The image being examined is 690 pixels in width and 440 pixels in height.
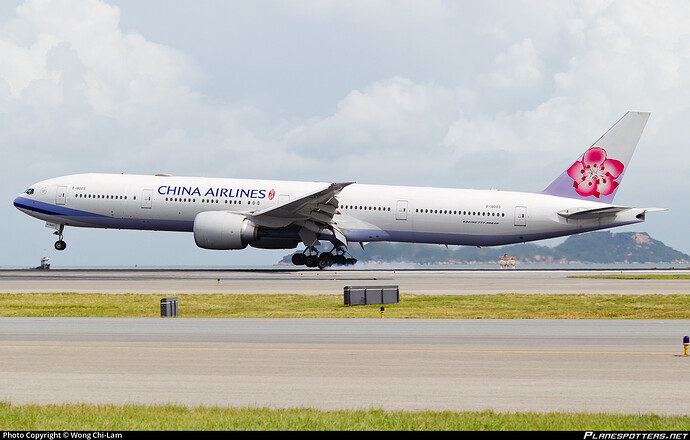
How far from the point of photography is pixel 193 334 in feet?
68.6

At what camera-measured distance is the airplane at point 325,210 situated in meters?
49.9

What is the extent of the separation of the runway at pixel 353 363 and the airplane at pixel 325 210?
25304mm

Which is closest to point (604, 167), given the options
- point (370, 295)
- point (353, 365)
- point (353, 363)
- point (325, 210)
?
point (325, 210)

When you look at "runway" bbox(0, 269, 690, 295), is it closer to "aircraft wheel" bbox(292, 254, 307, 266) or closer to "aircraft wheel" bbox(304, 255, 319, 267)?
"aircraft wheel" bbox(304, 255, 319, 267)

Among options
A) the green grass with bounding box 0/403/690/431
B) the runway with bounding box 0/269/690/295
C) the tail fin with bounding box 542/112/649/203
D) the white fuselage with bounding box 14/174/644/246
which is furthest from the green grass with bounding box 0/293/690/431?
the tail fin with bounding box 542/112/649/203

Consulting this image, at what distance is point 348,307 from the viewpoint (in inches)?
1191

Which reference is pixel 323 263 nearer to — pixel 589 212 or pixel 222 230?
pixel 222 230

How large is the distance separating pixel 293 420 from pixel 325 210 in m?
39.1

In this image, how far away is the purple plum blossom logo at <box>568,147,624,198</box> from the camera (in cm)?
5469

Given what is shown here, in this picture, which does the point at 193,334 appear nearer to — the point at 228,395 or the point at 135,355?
the point at 135,355

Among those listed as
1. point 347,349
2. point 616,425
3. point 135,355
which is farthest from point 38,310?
point 616,425

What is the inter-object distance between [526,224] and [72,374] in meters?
41.9

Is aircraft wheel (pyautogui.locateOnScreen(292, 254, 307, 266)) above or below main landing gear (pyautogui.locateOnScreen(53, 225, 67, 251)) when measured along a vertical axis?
below

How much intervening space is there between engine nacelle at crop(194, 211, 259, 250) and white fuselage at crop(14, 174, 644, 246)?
155 centimetres
